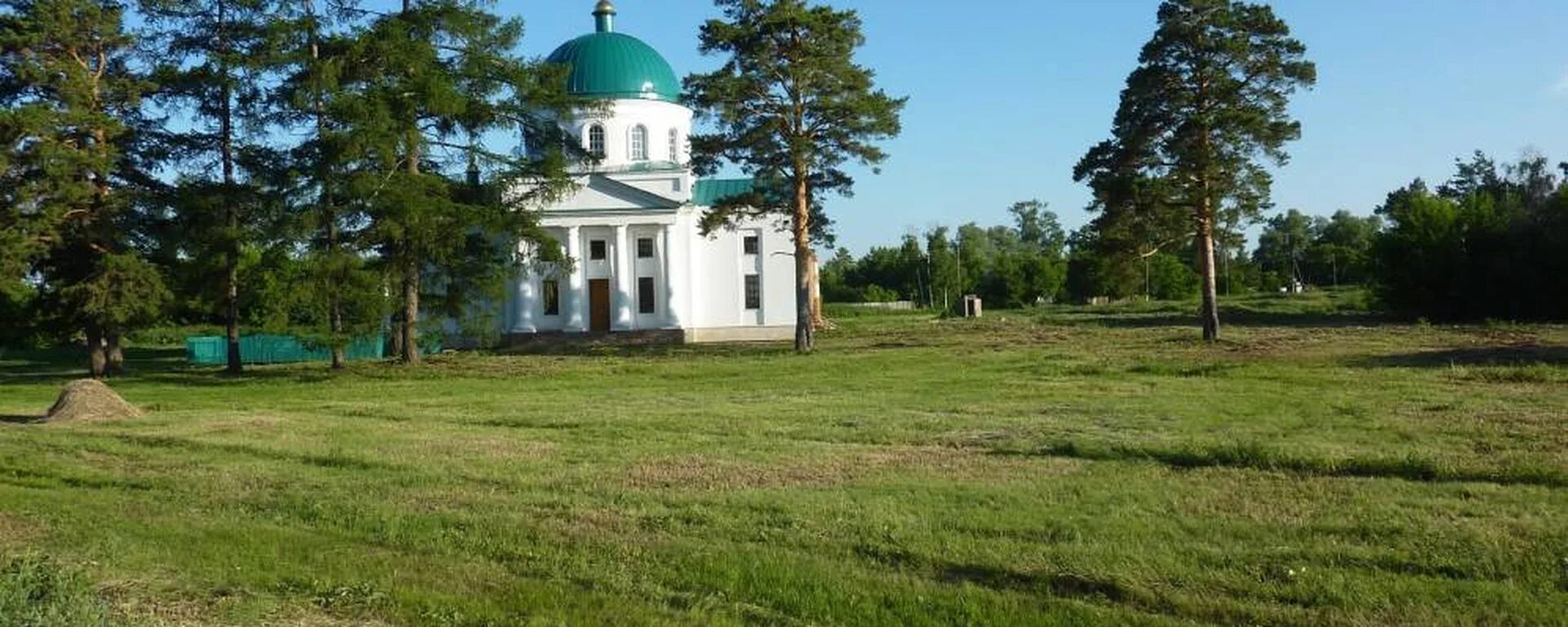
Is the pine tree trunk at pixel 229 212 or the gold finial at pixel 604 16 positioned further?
the gold finial at pixel 604 16

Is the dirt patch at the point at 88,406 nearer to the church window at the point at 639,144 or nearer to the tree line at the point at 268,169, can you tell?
the tree line at the point at 268,169

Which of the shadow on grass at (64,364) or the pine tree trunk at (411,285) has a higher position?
the pine tree trunk at (411,285)

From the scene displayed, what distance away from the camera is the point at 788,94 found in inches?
1329

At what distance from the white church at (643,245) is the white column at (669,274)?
3cm

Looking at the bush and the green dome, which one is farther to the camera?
the bush

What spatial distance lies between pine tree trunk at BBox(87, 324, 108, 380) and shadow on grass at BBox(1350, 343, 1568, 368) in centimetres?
3159

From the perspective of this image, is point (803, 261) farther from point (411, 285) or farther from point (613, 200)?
point (613, 200)

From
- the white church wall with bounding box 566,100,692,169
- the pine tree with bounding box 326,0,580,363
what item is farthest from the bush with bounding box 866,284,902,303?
the pine tree with bounding box 326,0,580,363

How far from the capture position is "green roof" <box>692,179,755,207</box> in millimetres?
55047

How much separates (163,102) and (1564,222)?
44792 mm

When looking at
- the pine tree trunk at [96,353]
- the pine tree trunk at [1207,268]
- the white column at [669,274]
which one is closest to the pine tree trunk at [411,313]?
the pine tree trunk at [96,353]

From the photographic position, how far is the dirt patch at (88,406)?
1850 cm

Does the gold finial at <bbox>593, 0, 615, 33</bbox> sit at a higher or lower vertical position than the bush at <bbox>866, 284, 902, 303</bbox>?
higher

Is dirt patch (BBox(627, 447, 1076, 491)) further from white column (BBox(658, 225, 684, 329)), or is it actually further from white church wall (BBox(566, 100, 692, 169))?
white church wall (BBox(566, 100, 692, 169))
